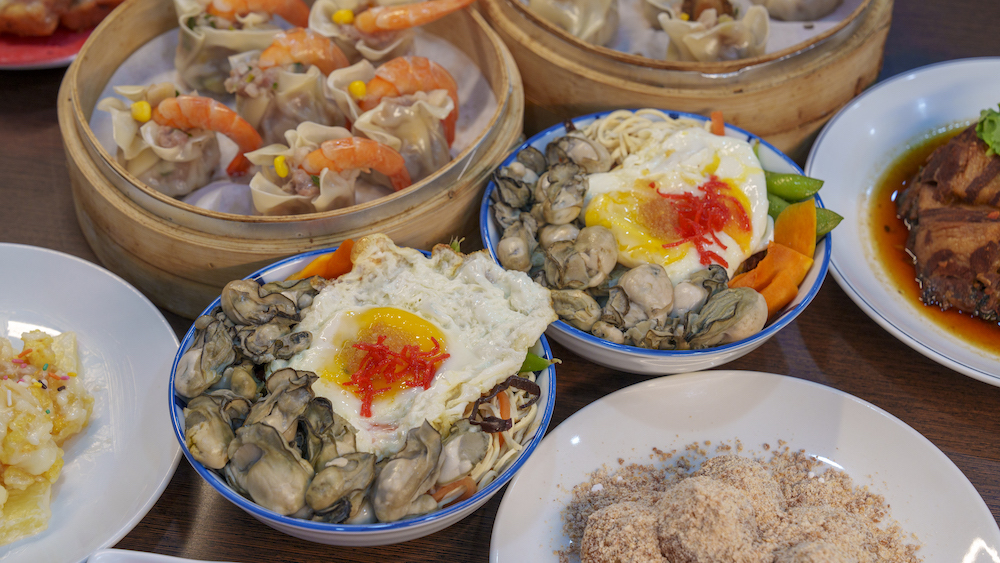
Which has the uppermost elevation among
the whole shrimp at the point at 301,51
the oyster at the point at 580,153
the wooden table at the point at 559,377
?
the whole shrimp at the point at 301,51

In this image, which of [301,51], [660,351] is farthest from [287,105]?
[660,351]

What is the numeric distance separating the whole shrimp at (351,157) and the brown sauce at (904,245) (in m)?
2.14

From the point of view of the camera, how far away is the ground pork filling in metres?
1.94

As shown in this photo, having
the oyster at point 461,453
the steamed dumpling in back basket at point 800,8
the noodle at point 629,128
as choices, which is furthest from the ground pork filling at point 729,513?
the steamed dumpling in back basket at point 800,8

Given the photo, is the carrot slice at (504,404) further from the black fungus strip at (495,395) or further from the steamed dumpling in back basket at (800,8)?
the steamed dumpling in back basket at (800,8)

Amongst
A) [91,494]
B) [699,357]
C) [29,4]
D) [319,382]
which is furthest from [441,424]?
[29,4]

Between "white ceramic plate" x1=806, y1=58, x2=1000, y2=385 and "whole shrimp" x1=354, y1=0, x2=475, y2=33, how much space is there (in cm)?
179

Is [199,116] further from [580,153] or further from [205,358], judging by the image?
[580,153]

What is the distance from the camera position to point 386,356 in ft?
7.15

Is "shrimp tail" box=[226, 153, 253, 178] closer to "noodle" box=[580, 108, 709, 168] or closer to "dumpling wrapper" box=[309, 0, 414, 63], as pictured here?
"dumpling wrapper" box=[309, 0, 414, 63]

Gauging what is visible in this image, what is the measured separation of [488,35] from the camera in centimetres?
319

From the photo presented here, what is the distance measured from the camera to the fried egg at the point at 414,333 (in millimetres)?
2129

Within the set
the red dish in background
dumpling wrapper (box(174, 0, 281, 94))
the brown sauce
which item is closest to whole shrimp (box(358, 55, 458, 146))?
dumpling wrapper (box(174, 0, 281, 94))

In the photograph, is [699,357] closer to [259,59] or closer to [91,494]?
[91,494]
